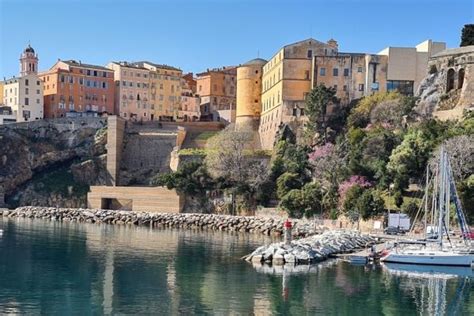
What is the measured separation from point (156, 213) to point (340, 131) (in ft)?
61.1

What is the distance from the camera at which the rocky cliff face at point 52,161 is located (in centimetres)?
7350

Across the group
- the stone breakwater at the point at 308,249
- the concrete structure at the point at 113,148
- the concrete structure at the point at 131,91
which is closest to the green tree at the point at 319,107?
the concrete structure at the point at 113,148

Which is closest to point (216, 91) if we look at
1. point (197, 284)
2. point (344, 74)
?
point (344, 74)

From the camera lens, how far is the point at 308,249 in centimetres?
3803

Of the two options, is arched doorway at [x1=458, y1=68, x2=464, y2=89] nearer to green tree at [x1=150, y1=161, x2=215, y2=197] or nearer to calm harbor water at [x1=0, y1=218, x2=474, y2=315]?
green tree at [x1=150, y1=161, x2=215, y2=197]

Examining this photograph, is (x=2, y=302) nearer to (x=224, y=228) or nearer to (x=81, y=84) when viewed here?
(x=224, y=228)

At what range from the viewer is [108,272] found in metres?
32.2

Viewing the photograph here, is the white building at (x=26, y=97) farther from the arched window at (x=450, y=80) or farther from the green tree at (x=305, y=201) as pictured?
the arched window at (x=450, y=80)

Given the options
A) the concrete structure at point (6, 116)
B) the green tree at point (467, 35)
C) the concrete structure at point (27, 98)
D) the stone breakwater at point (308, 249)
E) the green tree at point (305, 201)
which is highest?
the green tree at point (467, 35)

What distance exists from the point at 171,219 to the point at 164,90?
33388 millimetres

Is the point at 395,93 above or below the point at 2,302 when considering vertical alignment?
above

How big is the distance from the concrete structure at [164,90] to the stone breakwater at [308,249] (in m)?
49.4

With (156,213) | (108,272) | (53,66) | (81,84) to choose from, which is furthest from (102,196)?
(108,272)

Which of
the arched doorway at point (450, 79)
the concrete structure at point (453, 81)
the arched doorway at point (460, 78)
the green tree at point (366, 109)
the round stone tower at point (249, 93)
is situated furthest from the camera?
the round stone tower at point (249, 93)
